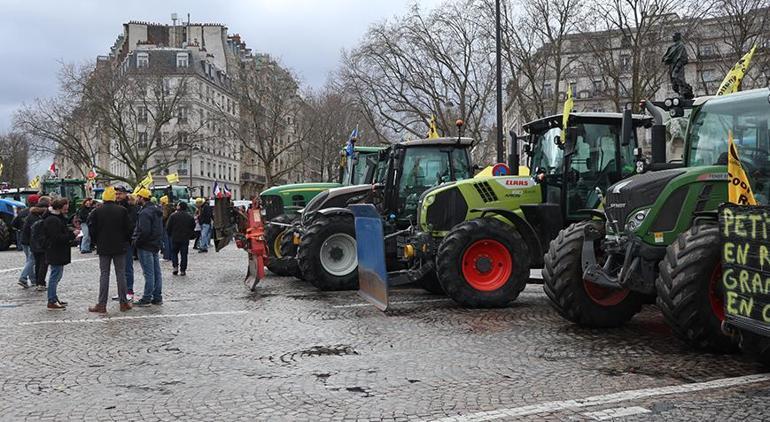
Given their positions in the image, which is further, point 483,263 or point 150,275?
point 150,275

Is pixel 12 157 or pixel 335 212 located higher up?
pixel 12 157

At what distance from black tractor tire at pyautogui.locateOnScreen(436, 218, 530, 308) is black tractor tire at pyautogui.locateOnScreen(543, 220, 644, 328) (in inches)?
66.6

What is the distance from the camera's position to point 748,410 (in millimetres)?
4977

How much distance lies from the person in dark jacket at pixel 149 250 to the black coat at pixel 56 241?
0.98 meters

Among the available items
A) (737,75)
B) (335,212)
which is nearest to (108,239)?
(335,212)

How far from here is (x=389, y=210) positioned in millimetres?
12148

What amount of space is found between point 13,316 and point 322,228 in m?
4.68

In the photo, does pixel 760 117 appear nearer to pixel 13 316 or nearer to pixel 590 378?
pixel 590 378

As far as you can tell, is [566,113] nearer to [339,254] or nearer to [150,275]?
[339,254]

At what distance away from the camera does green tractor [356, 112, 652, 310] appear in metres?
9.83

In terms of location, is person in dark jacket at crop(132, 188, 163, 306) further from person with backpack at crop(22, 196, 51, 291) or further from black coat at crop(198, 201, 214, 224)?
black coat at crop(198, 201, 214, 224)

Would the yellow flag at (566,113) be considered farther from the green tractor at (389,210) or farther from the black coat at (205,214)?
the black coat at (205,214)

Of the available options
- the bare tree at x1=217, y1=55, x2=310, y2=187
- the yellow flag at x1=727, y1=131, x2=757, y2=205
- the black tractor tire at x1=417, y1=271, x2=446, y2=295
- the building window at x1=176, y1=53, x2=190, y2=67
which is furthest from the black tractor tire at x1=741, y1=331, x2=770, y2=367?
the building window at x1=176, y1=53, x2=190, y2=67

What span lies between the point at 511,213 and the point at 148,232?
18.1 ft
